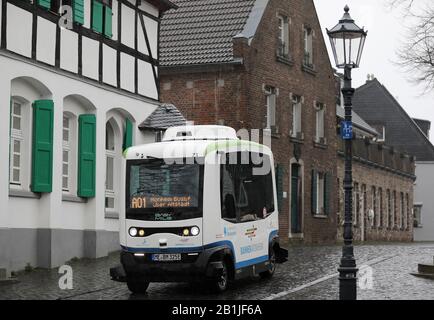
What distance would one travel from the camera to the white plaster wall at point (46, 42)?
19891mm

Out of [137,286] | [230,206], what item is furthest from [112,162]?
[230,206]

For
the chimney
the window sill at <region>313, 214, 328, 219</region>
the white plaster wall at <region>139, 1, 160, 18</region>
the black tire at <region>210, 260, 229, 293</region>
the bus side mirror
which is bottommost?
the black tire at <region>210, 260, 229, 293</region>

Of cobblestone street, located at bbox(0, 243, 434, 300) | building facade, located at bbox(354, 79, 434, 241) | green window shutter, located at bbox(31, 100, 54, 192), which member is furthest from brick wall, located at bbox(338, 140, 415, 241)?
green window shutter, located at bbox(31, 100, 54, 192)

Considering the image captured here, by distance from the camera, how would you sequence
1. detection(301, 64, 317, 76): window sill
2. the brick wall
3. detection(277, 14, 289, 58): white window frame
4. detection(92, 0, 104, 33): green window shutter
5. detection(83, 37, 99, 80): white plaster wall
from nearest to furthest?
1. detection(83, 37, 99, 80): white plaster wall
2. detection(92, 0, 104, 33): green window shutter
3. detection(277, 14, 289, 58): white window frame
4. detection(301, 64, 317, 76): window sill
5. the brick wall

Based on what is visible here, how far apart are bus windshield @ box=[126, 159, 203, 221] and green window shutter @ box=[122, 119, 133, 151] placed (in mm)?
8153

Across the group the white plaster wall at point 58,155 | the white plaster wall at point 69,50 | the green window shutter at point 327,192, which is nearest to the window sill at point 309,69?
the green window shutter at point 327,192

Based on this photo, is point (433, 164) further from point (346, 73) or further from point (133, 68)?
point (346, 73)

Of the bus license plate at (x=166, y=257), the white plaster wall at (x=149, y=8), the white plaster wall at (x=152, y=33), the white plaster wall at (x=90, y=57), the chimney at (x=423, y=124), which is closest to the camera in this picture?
the bus license plate at (x=166, y=257)

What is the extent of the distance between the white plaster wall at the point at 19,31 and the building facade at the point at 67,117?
2cm

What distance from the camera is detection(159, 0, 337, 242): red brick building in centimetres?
3103

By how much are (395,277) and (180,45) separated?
16523 mm

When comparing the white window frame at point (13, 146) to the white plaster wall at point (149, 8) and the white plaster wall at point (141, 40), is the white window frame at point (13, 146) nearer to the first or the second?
the white plaster wall at point (141, 40)

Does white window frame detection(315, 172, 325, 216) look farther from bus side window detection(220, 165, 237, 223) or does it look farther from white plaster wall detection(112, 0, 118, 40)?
bus side window detection(220, 165, 237, 223)

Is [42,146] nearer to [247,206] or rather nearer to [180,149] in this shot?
[180,149]
